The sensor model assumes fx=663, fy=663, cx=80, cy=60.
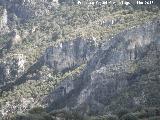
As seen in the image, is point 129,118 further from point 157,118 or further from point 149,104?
point 149,104

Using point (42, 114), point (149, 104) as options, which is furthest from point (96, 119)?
point (149, 104)

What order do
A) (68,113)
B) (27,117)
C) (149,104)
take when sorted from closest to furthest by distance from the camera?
(27,117) < (68,113) < (149,104)

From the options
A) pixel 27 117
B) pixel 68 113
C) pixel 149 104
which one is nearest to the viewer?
pixel 27 117

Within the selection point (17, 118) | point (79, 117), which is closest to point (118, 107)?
point (79, 117)

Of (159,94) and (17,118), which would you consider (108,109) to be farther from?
(17,118)

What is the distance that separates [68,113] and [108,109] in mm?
45680

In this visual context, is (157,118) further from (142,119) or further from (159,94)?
(159,94)

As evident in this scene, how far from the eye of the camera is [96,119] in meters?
152

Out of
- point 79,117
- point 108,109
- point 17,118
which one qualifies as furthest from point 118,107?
point 17,118

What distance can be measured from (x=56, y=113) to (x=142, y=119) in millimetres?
20439

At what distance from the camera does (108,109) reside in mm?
196375

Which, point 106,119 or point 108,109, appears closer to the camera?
point 106,119

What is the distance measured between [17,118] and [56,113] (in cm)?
1178

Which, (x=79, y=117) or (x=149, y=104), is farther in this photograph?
(x=149, y=104)
